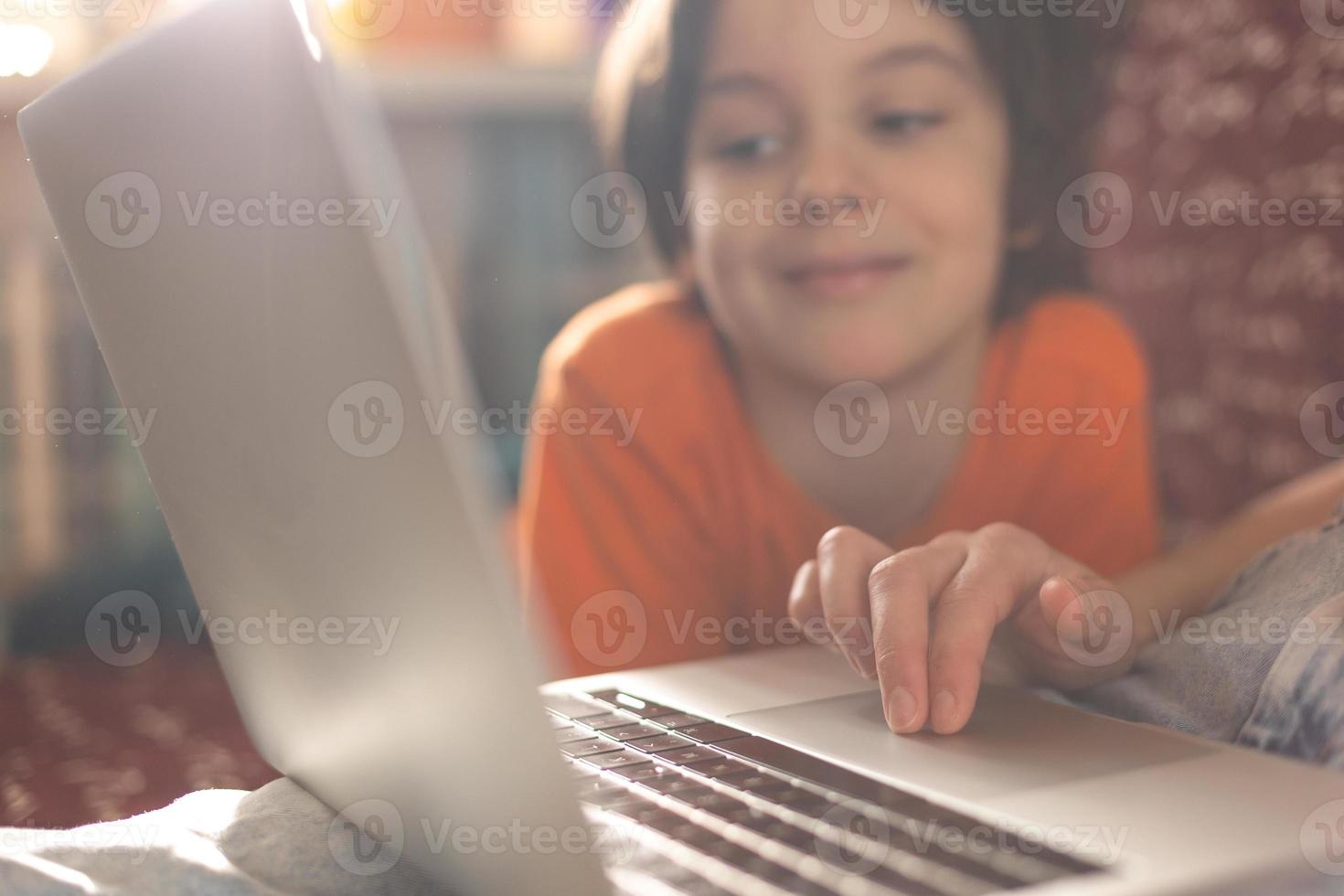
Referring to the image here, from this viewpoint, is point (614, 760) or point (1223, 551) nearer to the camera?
point (614, 760)

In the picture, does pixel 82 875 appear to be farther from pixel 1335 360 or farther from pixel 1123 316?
pixel 1123 316

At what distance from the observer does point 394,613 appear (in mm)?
307

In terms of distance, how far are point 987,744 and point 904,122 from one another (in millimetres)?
669

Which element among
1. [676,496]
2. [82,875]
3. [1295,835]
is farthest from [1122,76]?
[82,875]

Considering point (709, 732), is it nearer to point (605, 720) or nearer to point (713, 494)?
point (605, 720)

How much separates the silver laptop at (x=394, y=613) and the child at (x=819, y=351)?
0.60 metres

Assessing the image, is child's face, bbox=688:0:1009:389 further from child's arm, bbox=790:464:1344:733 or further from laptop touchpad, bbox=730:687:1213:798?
laptop touchpad, bbox=730:687:1213:798

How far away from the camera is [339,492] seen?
1.00 ft

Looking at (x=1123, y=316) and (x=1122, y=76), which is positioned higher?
(x=1122, y=76)

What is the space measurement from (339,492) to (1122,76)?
1.23 meters

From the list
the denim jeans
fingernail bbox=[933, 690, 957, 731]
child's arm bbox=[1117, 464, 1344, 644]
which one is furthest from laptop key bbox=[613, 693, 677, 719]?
child's arm bbox=[1117, 464, 1344, 644]

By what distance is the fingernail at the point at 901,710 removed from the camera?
445mm

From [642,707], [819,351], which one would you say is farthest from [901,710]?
[819,351]

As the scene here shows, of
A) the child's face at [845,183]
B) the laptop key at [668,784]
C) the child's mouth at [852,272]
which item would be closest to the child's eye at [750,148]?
the child's face at [845,183]
